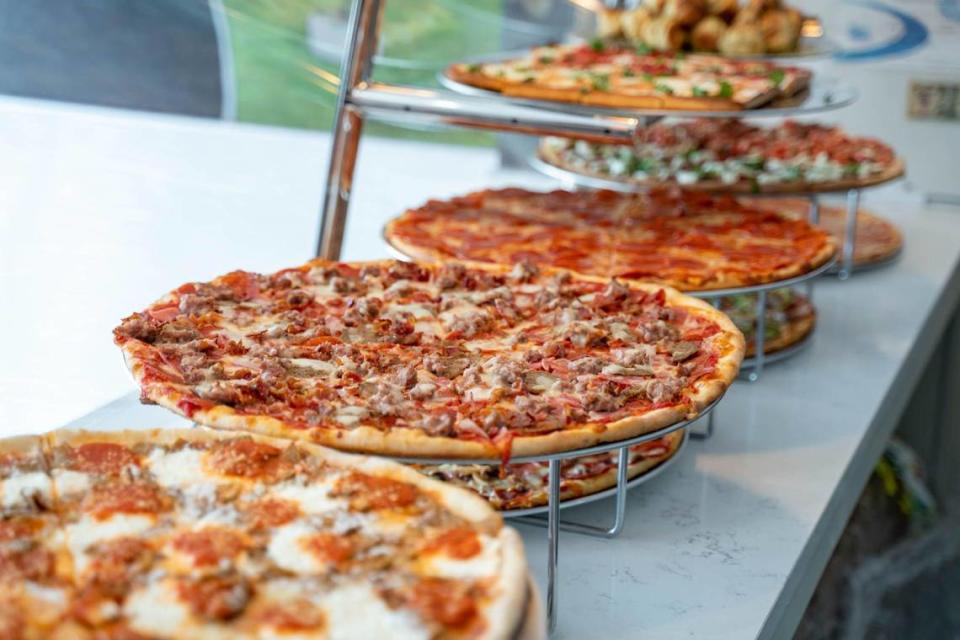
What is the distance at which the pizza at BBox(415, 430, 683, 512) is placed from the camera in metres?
1.77

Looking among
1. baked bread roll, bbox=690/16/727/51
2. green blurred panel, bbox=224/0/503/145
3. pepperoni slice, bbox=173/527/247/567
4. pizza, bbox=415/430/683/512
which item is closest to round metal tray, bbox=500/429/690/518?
pizza, bbox=415/430/683/512

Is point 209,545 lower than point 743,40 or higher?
lower

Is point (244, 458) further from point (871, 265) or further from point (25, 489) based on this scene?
point (871, 265)

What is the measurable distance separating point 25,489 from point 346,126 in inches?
54.8

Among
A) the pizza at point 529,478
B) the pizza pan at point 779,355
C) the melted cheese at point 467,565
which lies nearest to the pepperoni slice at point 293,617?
the melted cheese at point 467,565

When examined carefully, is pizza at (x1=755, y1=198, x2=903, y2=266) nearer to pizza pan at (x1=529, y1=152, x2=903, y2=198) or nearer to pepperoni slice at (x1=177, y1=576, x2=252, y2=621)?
pizza pan at (x1=529, y1=152, x2=903, y2=198)

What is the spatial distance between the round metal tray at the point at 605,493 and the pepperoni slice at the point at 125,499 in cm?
58

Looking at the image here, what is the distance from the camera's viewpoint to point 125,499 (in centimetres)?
124

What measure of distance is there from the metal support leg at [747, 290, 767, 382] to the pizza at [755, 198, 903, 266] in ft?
3.04

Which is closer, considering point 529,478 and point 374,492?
point 374,492

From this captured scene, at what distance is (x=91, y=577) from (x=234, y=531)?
0.14 meters

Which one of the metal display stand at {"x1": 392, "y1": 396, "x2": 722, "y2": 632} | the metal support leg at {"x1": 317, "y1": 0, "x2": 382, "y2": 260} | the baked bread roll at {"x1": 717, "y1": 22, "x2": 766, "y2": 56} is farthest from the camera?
the baked bread roll at {"x1": 717, "y1": 22, "x2": 766, "y2": 56}

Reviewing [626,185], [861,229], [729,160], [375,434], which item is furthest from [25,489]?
[861,229]

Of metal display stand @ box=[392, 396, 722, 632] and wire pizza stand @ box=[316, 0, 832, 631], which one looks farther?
wire pizza stand @ box=[316, 0, 832, 631]
